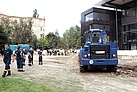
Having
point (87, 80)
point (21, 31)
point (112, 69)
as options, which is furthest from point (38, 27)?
point (87, 80)

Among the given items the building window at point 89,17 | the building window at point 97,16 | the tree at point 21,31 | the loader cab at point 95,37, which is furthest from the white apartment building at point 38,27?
the loader cab at point 95,37

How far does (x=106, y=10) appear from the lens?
56.2 m

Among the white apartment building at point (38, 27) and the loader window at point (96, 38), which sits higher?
the white apartment building at point (38, 27)

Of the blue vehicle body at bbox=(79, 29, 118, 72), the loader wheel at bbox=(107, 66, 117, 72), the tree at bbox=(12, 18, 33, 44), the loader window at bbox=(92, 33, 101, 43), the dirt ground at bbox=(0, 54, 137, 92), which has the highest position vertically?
the tree at bbox=(12, 18, 33, 44)

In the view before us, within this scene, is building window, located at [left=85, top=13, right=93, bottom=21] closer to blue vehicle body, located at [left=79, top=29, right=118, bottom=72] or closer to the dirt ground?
the dirt ground

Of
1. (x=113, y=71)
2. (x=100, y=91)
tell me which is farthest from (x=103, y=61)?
(x=100, y=91)

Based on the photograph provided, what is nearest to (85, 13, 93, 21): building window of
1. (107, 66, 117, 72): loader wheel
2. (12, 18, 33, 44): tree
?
(12, 18, 33, 44): tree

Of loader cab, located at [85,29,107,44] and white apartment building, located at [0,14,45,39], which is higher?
white apartment building, located at [0,14,45,39]

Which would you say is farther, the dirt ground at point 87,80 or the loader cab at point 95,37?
the loader cab at point 95,37

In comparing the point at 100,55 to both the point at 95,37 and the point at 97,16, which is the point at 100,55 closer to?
the point at 95,37

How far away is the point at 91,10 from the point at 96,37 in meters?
39.5

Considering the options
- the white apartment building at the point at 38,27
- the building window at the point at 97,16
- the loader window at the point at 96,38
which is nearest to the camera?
the loader window at the point at 96,38

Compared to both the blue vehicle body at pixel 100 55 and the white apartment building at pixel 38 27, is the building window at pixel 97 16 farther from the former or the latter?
the white apartment building at pixel 38 27

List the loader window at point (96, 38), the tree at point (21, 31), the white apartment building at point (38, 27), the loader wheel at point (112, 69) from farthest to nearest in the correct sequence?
the white apartment building at point (38, 27) < the tree at point (21, 31) < the loader window at point (96, 38) < the loader wheel at point (112, 69)
